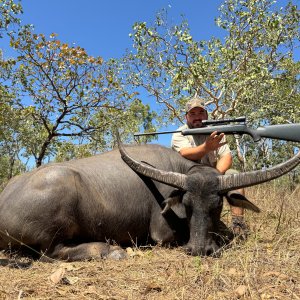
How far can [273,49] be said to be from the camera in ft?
50.4

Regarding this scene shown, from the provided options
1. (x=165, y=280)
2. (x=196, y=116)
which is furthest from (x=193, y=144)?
(x=165, y=280)

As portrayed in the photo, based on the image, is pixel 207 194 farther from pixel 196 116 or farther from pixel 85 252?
pixel 196 116

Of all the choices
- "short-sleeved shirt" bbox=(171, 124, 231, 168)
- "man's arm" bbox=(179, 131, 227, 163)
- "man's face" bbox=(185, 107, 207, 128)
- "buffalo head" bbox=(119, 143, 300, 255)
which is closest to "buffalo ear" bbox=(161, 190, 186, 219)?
"buffalo head" bbox=(119, 143, 300, 255)

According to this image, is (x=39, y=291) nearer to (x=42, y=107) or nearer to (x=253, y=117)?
(x=42, y=107)

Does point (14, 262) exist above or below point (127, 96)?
below

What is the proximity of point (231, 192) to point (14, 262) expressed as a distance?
8.35 feet

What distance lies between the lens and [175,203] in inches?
186

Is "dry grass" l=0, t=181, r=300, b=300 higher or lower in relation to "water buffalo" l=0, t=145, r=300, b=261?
lower

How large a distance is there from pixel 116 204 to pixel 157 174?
0.63 m

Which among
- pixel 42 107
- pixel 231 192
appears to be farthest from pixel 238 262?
pixel 42 107

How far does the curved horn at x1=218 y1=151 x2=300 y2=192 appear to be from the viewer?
4512 mm

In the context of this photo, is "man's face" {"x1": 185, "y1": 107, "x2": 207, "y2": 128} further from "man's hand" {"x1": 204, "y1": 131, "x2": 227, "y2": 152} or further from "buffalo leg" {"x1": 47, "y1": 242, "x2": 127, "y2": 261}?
A: "buffalo leg" {"x1": 47, "y1": 242, "x2": 127, "y2": 261}

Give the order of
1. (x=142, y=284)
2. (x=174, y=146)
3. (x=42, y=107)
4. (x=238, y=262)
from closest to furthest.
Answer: (x=142, y=284)
(x=238, y=262)
(x=174, y=146)
(x=42, y=107)

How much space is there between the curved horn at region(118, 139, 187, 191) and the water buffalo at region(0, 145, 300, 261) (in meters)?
0.01
